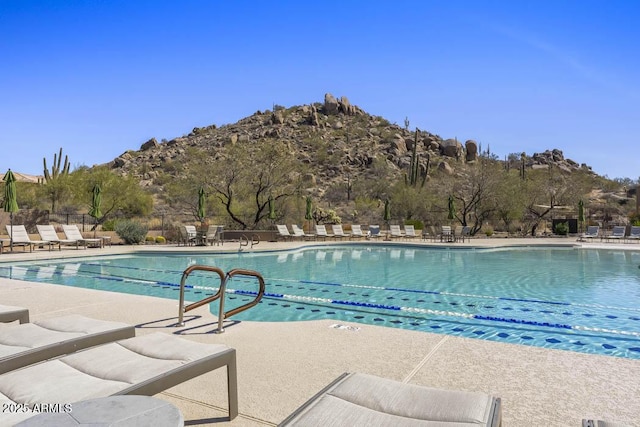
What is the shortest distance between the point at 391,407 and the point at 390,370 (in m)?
1.50

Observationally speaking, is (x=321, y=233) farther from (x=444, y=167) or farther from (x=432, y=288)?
(x=444, y=167)

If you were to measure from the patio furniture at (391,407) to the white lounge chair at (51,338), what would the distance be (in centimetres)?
168

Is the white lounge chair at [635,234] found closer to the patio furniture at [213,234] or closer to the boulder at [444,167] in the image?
the patio furniture at [213,234]

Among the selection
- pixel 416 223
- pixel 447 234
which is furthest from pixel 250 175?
pixel 416 223

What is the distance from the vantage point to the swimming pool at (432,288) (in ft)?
18.6

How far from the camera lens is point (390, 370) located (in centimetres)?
324

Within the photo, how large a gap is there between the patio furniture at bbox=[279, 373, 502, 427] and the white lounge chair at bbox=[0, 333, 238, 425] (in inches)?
28.9

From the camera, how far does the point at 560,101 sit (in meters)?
23.3

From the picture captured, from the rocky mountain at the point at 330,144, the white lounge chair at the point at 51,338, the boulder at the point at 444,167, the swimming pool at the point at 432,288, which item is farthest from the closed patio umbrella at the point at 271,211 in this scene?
the boulder at the point at 444,167

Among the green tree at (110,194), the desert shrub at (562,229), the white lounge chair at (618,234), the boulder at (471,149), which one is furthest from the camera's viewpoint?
the boulder at (471,149)

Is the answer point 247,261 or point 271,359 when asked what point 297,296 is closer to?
point 271,359

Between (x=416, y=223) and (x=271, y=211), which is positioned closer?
(x=271, y=211)

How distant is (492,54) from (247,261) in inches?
470

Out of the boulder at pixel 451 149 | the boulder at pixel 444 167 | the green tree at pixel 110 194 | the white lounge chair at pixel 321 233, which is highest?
the boulder at pixel 451 149
